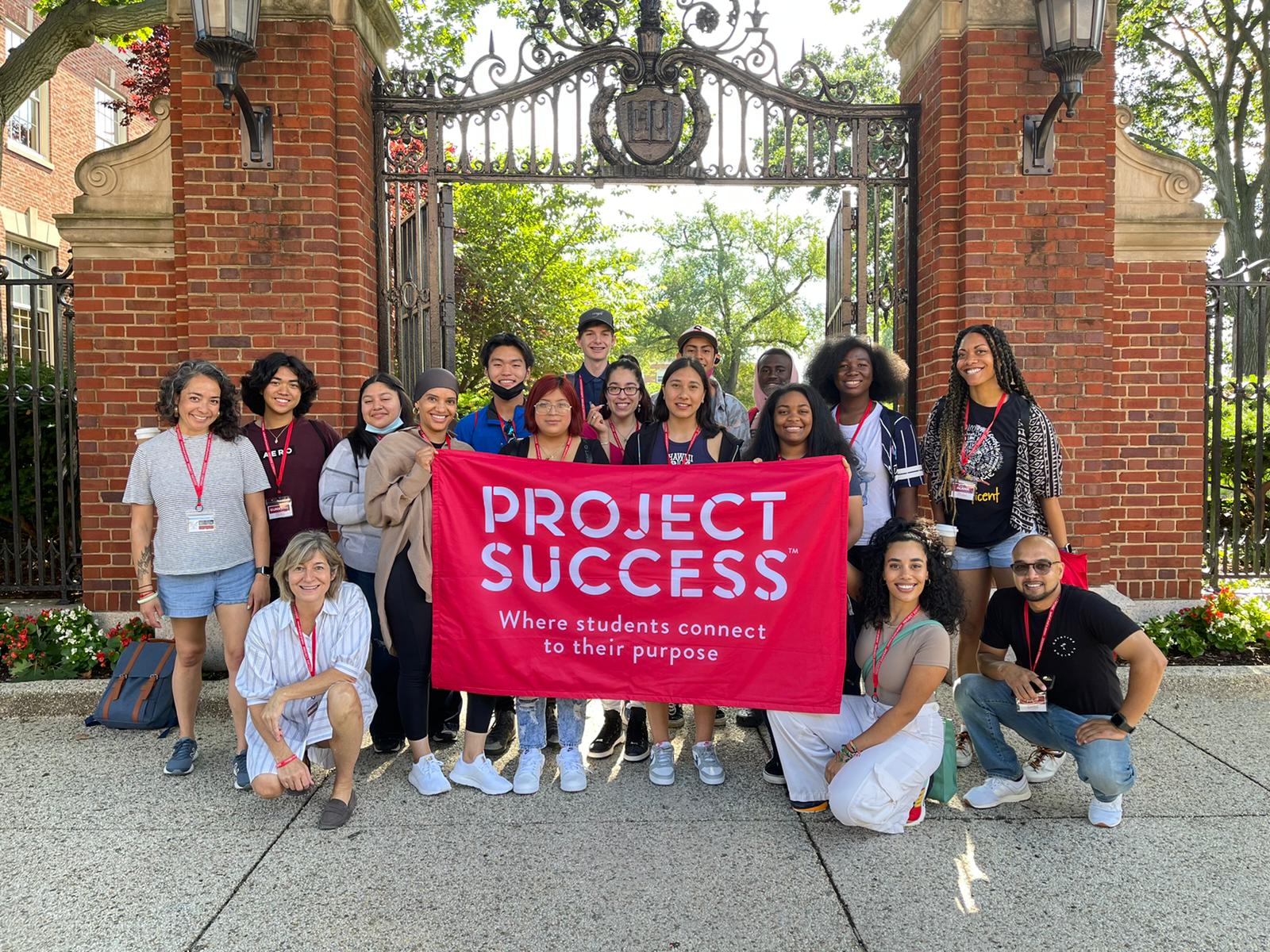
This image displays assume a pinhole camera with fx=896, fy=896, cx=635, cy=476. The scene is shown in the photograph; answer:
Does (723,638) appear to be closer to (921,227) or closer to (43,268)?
(921,227)

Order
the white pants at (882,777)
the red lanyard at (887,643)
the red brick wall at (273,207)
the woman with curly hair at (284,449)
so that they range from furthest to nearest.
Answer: the red brick wall at (273,207)
the woman with curly hair at (284,449)
the red lanyard at (887,643)
the white pants at (882,777)

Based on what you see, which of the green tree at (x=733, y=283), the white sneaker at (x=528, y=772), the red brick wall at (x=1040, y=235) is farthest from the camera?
the green tree at (x=733, y=283)

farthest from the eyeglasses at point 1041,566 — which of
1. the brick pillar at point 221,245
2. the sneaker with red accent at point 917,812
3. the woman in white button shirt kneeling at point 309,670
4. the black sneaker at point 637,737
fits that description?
the brick pillar at point 221,245

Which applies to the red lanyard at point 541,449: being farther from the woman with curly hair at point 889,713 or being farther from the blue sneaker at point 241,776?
the blue sneaker at point 241,776

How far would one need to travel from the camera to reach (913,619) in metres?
3.61

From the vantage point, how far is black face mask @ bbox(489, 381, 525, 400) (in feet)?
15.0

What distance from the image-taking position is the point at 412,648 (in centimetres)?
394

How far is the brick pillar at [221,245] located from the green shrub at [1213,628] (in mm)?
5330

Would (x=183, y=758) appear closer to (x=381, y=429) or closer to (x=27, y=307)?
(x=381, y=429)

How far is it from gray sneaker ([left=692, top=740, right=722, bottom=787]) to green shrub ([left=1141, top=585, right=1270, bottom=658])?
3.30 meters

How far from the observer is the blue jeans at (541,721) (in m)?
3.98

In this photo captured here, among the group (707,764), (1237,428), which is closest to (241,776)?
(707,764)

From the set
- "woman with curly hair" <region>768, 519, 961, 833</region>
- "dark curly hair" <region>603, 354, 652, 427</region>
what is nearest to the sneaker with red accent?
"woman with curly hair" <region>768, 519, 961, 833</region>

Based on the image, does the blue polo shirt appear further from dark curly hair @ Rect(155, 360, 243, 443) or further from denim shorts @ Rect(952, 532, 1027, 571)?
denim shorts @ Rect(952, 532, 1027, 571)
